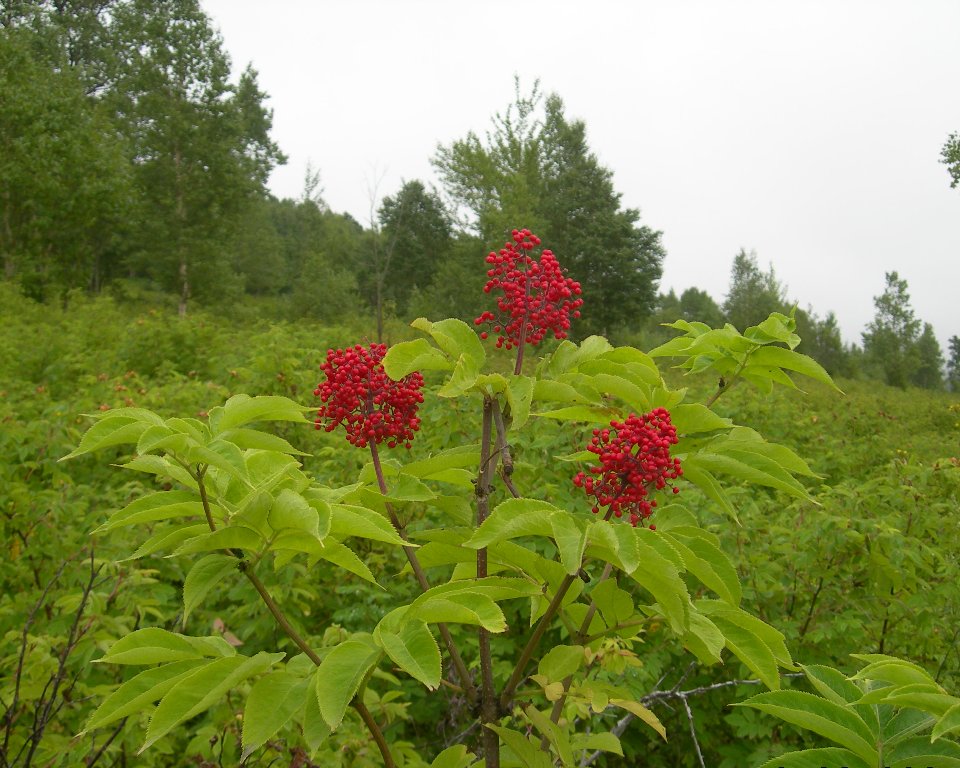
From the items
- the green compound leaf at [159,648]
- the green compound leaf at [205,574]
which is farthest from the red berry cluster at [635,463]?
the green compound leaf at [159,648]

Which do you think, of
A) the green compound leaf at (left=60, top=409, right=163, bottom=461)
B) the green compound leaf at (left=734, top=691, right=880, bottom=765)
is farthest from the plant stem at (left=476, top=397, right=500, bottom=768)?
the green compound leaf at (left=60, top=409, right=163, bottom=461)

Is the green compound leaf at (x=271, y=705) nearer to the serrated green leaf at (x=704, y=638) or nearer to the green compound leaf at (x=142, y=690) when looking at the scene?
the green compound leaf at (x=142, y=690)

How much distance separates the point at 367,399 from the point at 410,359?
10.7 inches

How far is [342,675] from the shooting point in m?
1.19

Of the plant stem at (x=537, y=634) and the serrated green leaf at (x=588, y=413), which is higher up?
the serrated green leaf at (x=588, y=413)

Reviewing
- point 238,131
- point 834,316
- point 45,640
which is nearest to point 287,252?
point 238,131

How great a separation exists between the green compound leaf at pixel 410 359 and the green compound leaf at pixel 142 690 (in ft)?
2.35

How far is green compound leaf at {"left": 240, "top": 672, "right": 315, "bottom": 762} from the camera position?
1229mm

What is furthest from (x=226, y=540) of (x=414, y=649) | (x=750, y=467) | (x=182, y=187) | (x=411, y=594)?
(x=182, y=187)

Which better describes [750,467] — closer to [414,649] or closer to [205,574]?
[414,649]

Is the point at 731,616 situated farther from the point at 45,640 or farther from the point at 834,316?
the point at 834,316

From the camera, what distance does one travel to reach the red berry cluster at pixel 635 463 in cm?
136

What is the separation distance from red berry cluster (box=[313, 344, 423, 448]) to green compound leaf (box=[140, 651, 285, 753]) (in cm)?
59

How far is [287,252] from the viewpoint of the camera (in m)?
46.6
